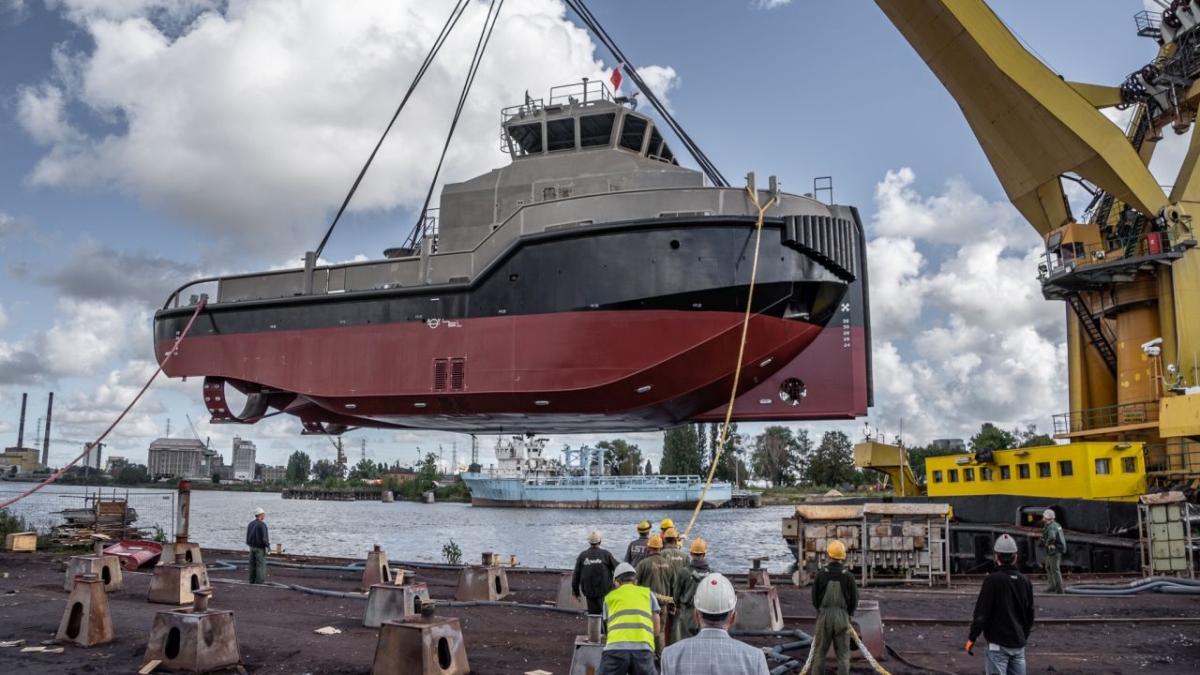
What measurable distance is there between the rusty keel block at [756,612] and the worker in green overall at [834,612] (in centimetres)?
233

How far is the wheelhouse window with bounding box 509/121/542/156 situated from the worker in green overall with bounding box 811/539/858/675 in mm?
11228

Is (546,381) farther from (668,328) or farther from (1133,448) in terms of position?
(1133,448)

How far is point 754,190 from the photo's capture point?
41.6ft

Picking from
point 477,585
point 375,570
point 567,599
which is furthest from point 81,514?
point 567,599

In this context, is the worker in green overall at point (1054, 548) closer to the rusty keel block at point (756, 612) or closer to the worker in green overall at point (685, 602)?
the rusty keel block at point (756, 612)

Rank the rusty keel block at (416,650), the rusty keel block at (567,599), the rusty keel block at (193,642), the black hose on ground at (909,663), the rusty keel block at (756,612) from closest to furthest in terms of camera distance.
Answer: the rusty keel block at (416,650), the rusty keel block at (193,642), the black hose on ground at (909,663), the rusty keel block at (756,612), the rusty keel block at (567,599)

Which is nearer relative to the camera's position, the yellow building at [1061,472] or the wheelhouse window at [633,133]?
the wheelhouse window at [633,133]

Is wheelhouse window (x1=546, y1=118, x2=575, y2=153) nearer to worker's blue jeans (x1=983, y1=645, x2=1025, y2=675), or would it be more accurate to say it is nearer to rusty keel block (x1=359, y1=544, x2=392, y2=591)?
rusty keel block (x1=359, y1=544, x2=392, y2=591)

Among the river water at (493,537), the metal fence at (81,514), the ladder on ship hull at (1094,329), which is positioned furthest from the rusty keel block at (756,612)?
the ladder on ship hull at (1094,329)

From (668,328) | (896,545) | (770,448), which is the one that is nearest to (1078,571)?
(896,545)

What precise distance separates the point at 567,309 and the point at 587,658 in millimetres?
7627

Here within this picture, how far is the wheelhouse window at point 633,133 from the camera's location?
49.8 feet

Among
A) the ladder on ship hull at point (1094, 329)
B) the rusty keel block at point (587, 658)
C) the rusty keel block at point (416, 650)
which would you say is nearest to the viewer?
the rusty keel block at point (587, 658)

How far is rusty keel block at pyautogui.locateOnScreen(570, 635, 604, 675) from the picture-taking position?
5727mm
